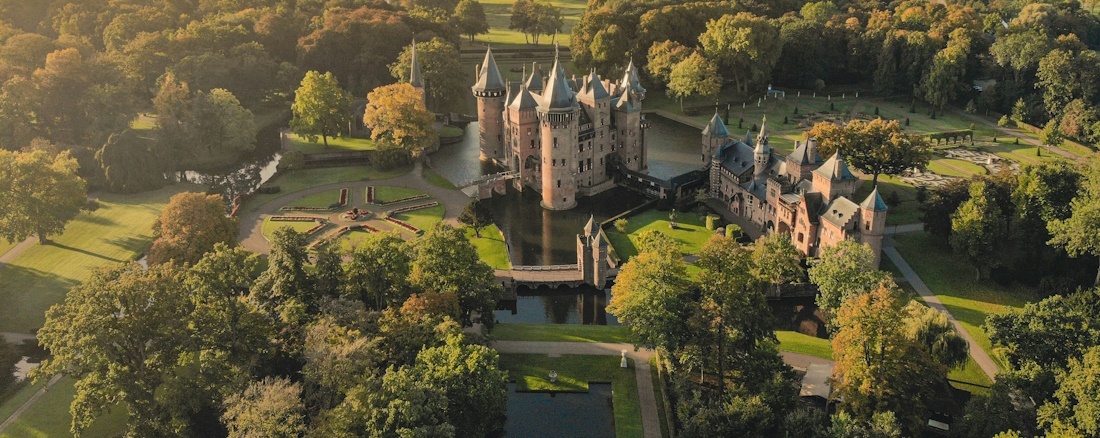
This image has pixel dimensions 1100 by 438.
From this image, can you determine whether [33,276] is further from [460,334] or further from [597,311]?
[597,311]

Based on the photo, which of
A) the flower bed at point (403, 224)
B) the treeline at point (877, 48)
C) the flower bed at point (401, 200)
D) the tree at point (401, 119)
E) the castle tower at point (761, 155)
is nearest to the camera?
the castle tower at point (761, 155)

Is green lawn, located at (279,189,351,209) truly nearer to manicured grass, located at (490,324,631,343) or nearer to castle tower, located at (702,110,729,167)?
manicured grass, located at (490,324,631,343)

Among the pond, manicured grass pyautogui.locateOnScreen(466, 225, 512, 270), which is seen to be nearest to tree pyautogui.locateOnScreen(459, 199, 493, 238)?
manicured grass pyautogui.locateOnScreen(466, 225, 512, 270)

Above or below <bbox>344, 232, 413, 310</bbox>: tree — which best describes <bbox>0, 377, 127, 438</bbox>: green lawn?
below

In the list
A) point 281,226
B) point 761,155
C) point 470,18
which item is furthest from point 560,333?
point 470,18

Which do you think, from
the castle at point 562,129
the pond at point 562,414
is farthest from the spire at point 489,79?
the pond at point 562,414

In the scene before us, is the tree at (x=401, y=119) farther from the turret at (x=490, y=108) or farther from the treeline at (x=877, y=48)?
the treeline at (x=877, y=48)

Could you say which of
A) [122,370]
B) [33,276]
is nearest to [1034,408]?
[122,370]
